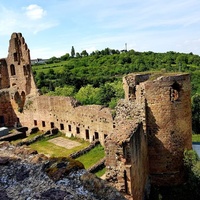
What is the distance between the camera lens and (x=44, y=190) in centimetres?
445

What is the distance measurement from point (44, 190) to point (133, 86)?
12.8 meters

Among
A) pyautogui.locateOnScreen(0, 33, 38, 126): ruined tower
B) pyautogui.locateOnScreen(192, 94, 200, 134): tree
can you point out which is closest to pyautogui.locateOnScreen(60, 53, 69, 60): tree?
pyautogui.locateOnScreen(0, 33, 38, 126): ruined tower

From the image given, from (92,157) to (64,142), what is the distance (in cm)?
541

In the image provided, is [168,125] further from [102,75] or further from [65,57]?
[65,57]

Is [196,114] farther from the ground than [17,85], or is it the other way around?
[17,85]

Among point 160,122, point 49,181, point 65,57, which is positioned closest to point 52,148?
point 160,122

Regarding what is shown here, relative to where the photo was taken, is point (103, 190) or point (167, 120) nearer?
point (103, 190)

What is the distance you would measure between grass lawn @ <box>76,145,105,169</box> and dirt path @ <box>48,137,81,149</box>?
2.47 m

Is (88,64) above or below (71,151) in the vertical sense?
above

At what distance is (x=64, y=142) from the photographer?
2630cm

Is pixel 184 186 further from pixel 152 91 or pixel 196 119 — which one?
pixel 196 119

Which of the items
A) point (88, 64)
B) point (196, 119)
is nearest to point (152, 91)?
point (196, 119)

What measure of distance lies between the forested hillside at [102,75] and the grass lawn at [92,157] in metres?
17.5

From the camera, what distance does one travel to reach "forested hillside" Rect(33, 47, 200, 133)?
154ft
